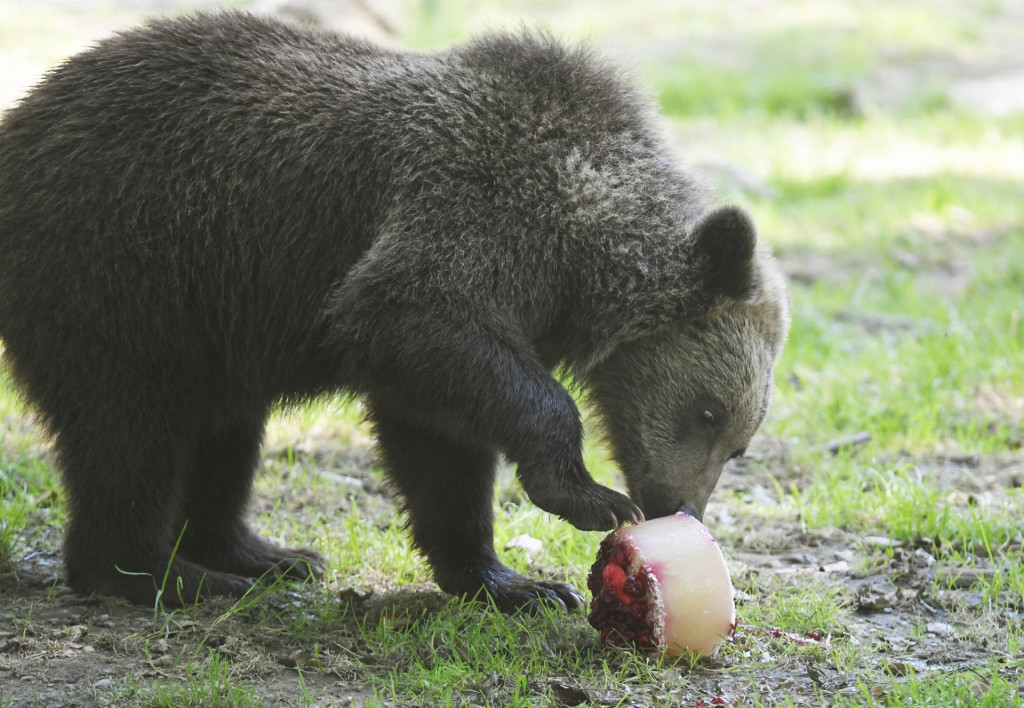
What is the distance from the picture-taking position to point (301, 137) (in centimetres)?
439

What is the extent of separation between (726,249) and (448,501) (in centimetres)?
148

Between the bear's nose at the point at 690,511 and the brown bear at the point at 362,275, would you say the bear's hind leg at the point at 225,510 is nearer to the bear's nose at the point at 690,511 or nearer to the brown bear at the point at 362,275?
the brown bear at the point at 362,275

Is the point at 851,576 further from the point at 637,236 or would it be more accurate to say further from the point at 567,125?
the point at 567,125

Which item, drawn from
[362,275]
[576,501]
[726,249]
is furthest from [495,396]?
[726,249]

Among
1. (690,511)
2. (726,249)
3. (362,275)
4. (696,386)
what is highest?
(726,249)

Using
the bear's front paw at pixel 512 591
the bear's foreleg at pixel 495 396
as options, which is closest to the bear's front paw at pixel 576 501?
the bear's foreleg at pixel 495 396

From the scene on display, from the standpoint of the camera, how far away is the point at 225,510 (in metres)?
4.97

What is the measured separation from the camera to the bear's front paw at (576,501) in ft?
13.5

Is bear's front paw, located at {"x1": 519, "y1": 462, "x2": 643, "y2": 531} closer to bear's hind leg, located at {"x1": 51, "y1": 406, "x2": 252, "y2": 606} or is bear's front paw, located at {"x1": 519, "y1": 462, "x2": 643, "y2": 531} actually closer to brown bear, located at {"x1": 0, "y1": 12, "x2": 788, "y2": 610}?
brown bear, located at {"x1": 0, "y1": 12, "x2": 788, "y2": 610}

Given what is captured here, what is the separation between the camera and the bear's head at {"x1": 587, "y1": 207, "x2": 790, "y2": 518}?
453cm

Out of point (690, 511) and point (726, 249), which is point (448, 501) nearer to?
point (690, 511)

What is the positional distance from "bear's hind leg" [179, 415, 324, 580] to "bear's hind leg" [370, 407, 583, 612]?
0.49 meters

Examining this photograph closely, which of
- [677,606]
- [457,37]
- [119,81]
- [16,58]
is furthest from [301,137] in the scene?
[457,37]

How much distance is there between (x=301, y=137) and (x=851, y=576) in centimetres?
281
